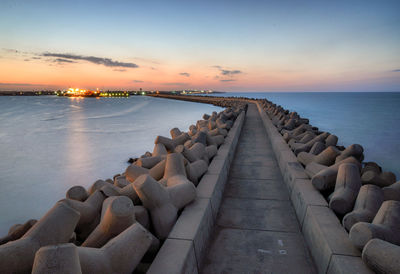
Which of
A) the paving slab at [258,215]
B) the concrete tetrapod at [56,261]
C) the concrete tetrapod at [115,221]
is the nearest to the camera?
the concrete tetrapod at [56,261]

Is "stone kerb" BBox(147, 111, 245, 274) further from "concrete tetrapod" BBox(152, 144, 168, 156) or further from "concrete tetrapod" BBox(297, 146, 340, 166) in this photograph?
"concrete tetrapod" BBox(297, 146, 340, 166)

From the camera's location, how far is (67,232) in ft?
5.79

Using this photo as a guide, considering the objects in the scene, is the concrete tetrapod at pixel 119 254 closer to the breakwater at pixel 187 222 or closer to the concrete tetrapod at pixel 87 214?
the breakwater at pixel 187 222

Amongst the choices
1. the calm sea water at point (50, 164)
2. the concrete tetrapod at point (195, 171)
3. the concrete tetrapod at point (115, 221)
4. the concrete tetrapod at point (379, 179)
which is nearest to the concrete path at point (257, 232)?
the concrete tetrapod at point (195, 171)

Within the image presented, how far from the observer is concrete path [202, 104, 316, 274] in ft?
6.38

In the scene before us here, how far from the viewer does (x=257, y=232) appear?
2.37 m

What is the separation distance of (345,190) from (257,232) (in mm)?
1074

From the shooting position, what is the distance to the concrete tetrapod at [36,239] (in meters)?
1.47

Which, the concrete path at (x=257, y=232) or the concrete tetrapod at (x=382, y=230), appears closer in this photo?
the concrete tetrapod at (x=382, y=230)

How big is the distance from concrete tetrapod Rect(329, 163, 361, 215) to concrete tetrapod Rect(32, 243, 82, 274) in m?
2.37

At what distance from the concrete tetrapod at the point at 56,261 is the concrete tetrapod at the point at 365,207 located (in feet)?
7.06

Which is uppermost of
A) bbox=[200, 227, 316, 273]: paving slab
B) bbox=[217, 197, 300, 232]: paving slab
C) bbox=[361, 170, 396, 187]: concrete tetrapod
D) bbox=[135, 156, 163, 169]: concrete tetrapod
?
bbox=[361, 170, 396, 187]: concrete tetrapod

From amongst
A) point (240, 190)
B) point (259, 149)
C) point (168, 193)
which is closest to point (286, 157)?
point (240, 190)

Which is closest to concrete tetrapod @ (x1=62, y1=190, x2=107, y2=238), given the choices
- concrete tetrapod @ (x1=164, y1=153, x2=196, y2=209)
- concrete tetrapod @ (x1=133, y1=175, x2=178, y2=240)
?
concrete tetrapod @ (x1=133, y1=175, x2=178, y2=240)
